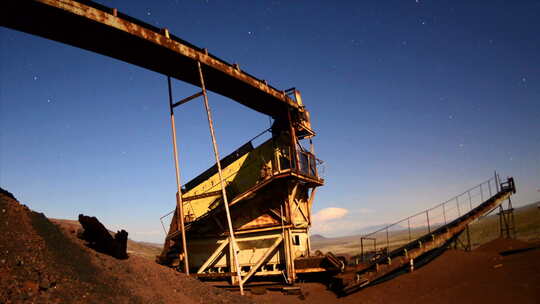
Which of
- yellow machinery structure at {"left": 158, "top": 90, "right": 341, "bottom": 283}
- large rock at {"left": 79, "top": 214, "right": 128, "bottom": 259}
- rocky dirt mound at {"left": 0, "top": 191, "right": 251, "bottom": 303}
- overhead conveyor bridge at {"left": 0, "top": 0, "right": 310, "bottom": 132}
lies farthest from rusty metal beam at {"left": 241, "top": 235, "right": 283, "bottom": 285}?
large rock at {"left": 79, "top": 214, "right": 128, "bottom": 259}

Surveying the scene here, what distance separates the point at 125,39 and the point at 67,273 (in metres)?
8.38

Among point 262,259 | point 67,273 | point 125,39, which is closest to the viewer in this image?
point 67,273

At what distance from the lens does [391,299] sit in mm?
12844

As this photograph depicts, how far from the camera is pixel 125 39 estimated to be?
11.9 meters

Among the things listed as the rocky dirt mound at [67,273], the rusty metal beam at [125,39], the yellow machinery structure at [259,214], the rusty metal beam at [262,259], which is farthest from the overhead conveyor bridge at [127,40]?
the rusty metal beam at [262,259]

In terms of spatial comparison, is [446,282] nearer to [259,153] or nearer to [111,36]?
[259,153]

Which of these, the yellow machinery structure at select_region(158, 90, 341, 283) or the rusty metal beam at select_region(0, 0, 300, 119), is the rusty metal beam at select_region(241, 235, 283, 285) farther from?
the rusty metal beam at select_region(0, 0, 300, 119)

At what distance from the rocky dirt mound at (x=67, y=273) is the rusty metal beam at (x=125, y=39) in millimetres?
5586

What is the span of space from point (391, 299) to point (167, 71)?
517 inches

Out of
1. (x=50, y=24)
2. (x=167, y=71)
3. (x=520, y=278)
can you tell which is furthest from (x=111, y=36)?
(x=520, y=278)

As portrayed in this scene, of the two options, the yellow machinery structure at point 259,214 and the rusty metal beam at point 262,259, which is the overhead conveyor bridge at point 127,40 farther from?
the rusty metal beam at point 262,259

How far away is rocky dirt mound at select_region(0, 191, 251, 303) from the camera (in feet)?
20.3

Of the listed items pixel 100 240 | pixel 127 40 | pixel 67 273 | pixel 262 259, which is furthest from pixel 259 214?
pixel 67 273

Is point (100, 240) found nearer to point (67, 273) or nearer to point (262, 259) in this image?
point (67, 273)
